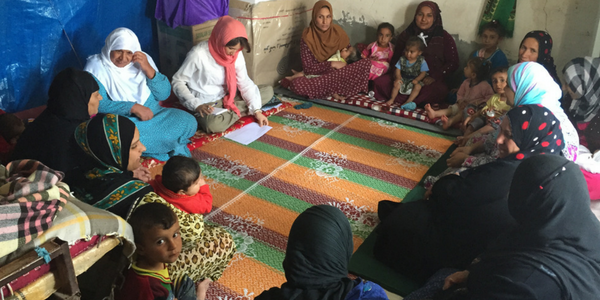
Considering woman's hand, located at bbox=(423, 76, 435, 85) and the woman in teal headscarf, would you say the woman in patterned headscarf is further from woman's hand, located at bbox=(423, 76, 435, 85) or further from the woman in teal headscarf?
the woman in teal headscarf

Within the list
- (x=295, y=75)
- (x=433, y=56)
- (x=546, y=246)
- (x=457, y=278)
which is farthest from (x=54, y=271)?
(x=433, y=56)

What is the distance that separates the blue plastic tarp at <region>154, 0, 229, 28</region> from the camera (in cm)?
340

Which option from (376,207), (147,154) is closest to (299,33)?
(147,154)

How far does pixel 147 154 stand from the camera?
8.92 ft

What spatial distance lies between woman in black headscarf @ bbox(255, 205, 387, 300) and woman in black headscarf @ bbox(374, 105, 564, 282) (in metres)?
0.69

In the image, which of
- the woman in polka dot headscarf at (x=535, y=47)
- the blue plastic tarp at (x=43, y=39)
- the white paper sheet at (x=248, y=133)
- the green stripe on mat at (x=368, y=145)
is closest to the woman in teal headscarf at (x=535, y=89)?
the green stripe on mat at (x=368, y=145)

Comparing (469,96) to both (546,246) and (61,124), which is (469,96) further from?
(61,124)

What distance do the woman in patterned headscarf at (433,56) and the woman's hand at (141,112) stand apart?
2036 mm

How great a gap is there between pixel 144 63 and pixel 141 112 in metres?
0.34

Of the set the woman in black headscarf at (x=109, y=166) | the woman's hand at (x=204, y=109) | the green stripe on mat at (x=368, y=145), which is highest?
the woman in black headscarf at (x=109, y=166)

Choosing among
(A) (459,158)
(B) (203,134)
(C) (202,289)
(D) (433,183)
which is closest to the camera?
(C) (202,289)

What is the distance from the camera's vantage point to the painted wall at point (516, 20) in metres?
3.30

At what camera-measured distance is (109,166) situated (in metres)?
1.71

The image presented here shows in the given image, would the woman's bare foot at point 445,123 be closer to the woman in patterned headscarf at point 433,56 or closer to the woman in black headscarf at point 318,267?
the woman in patterned headscarf at point 433,56
